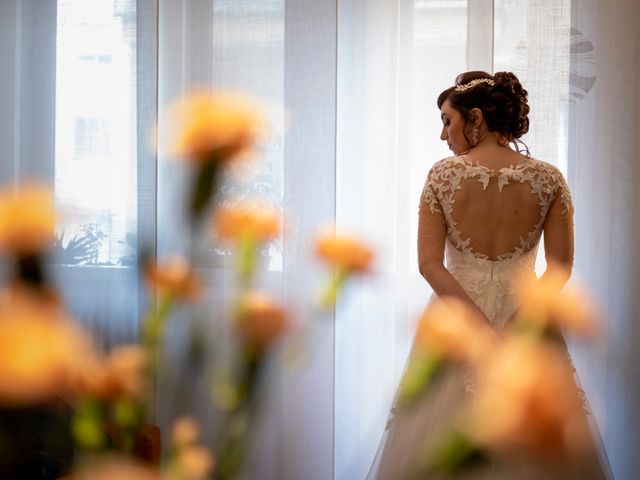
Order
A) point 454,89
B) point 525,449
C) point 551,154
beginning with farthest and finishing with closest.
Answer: point 551,154
point 454,89
point 525,449

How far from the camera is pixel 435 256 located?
7.69 feet

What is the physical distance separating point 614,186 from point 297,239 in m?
1.11

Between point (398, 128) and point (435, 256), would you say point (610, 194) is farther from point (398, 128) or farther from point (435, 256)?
point (435, 256)

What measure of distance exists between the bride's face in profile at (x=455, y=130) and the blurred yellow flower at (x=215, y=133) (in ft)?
6.79

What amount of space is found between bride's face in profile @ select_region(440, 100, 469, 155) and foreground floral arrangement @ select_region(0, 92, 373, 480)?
77.6 inches

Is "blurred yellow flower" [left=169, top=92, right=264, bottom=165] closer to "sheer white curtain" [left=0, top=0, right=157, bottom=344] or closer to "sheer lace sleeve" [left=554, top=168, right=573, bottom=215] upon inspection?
"sheer lace sleeve" [left=554, top=168, right=573, bottom=215]

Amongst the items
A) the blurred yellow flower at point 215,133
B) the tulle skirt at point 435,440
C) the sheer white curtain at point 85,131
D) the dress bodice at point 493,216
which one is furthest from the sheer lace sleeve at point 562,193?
the blurred yellow flower at point 215,133

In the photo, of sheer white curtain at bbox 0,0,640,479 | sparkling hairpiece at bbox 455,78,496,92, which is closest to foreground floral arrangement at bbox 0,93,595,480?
sparkling hairpiece at bbox 455,78,496,92

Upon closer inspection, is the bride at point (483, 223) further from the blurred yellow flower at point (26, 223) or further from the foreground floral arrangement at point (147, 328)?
the blurred yellow flower at point (26, 223)

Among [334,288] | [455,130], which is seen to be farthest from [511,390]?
[455,130]

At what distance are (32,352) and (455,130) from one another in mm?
2182

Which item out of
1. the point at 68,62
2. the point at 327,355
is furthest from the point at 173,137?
the point at 68,62

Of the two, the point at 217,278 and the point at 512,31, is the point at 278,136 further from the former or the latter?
the point at 512,31

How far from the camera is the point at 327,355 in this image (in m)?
2.94
